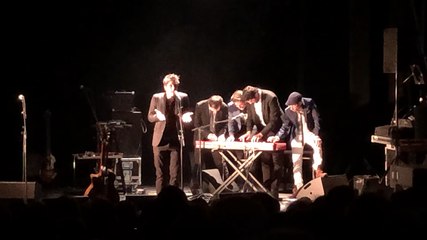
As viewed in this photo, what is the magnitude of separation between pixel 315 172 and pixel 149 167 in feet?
12.0

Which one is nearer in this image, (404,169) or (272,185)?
(404,169)

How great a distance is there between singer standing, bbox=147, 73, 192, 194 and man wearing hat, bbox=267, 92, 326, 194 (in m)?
1.49

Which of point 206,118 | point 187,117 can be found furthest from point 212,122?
point 187,117

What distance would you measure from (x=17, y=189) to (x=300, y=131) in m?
4.39

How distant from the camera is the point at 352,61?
13445 mm

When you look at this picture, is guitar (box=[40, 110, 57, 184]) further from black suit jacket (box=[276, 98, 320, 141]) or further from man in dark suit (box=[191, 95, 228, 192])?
black suit jacket (box=[276, 98, 320, 141])

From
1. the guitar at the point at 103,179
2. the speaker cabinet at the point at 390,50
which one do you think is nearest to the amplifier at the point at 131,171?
the guitar at the point at 103,179

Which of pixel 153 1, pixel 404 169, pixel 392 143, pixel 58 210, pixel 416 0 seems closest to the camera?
pixel 58 210

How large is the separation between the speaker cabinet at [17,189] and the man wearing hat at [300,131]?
3977 millimetres

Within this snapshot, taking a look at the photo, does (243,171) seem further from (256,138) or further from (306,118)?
(306,118)

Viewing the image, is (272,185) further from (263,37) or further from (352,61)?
(263,37)

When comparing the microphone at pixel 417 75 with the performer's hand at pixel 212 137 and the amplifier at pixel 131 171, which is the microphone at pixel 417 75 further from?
the amplifier at pixel 131 171

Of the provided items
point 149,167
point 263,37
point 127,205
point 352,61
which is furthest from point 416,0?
point 127,205

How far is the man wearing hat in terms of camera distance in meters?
11.9
